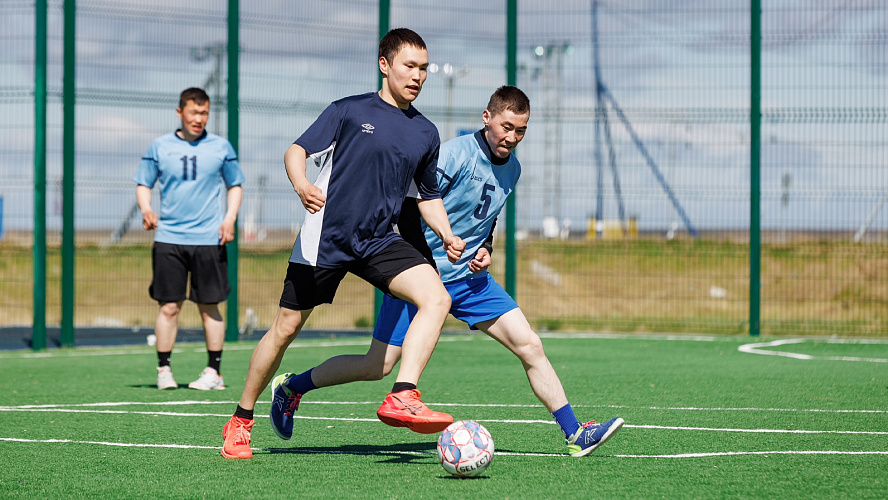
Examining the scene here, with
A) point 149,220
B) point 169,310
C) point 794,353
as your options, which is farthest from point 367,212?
point 794,353

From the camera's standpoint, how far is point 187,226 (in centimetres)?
829

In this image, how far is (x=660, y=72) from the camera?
13.6 m

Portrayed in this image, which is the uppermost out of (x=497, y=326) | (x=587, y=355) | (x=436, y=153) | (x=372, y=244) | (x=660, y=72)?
(x=660, y=72)

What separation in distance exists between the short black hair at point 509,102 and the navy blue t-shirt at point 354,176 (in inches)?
24.1

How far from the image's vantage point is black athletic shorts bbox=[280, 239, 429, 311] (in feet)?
16.2

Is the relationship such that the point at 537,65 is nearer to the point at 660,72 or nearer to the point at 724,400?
the point at 660,72

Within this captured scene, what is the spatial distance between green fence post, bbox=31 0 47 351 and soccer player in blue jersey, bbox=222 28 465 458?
24.0ft

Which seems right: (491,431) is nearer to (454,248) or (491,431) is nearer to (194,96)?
(454,248)

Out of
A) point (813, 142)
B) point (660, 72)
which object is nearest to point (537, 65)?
point (660, 72)

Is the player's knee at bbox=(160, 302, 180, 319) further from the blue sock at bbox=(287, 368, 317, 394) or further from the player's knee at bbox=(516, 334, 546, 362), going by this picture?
the player's knee at bbox=(516, 334, 546, 362)

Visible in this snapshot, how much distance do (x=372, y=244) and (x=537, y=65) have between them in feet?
30.0

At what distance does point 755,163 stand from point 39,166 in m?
8.15

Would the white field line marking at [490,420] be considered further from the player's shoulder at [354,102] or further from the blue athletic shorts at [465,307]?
the player's shoulder at [354,102]

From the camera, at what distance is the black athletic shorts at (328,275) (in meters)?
4.94
